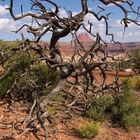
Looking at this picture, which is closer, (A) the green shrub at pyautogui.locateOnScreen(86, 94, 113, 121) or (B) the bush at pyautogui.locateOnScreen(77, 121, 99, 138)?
(B) the bush at pyautogui.locateOnScreen(77, 121, 99, 138)

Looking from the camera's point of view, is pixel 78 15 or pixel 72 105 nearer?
pixel 78 15

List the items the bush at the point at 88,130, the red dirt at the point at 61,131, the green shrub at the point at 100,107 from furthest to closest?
the green shrub at the point at 100,107, the bush at the point at 88,130, the red dirt at the point at 61,131

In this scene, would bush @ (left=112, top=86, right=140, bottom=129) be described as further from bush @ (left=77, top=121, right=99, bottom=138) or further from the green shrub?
bush @ (left=77, top=121, right=99, bottom=138)

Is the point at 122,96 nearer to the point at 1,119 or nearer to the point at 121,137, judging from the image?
the point at 121,137

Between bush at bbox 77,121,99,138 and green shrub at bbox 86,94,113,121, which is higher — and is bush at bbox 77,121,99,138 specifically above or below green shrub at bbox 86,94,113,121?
below

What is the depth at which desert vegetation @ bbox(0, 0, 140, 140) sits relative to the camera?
959 centimetres

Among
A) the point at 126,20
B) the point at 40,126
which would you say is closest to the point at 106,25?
the point at 126,20

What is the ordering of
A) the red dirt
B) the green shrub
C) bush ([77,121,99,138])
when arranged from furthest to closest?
the green shrub < bush ([77,121,99,138]) < the red dirt

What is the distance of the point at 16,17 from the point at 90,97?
300 centimetres

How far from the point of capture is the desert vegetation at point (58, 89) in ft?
31.5

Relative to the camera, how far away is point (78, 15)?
32.7 feet

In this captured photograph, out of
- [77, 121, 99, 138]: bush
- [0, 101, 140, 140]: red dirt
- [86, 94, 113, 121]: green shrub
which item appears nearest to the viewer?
[0, 101, 140, 140]: red dirt

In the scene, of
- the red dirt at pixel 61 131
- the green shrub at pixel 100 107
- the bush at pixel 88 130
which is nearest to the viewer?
the red dirt at pixel 61 131

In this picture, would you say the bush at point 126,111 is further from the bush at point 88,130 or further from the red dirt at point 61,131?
the bush at point 88,130
